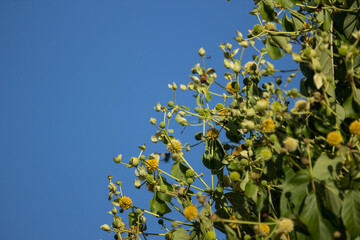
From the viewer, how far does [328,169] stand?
3.72ft

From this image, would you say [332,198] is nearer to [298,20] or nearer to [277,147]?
[277,147]

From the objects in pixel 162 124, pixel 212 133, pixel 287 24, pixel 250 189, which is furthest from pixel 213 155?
pixel 287 24

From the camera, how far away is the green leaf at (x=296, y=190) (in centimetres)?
115

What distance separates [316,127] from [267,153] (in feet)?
0.49

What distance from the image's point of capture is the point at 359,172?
3.55ft

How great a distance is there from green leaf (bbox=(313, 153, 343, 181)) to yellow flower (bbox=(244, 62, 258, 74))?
1.87 feet

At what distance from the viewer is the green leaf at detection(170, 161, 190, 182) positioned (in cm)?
166

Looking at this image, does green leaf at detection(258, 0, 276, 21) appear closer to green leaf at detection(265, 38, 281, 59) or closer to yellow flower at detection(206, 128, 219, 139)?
green leaf at detection(265, 38, 281, 59)

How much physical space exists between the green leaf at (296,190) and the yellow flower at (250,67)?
55cm

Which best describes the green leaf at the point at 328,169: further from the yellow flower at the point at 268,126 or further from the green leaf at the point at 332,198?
the yellow flower at the point at 268,126

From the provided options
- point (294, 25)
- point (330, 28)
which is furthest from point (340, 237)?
point (294, 25)

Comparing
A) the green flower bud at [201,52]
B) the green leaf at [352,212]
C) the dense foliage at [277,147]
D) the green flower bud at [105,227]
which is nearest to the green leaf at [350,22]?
the dense foliage at [277,147]

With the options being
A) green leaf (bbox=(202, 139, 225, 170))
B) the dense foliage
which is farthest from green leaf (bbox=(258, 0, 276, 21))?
green leaf (bbox=(202, 139, 225, 170))

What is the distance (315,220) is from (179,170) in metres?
0.63
